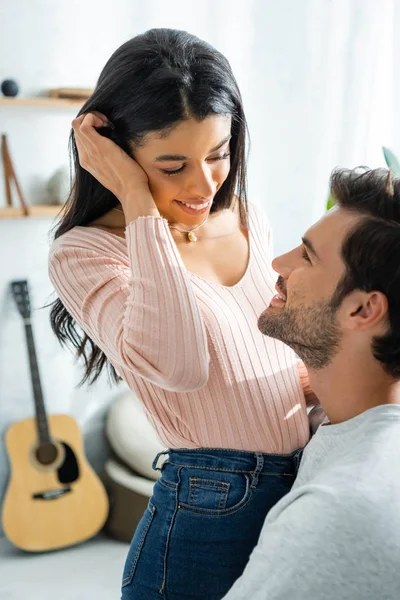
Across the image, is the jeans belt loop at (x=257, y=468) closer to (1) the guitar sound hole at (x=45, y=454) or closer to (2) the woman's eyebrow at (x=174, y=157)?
(2) the woman's eyebrow at (x=174, y=157)

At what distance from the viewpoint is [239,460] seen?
4.23ft

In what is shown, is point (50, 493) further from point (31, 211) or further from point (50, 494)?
point (31, 211)

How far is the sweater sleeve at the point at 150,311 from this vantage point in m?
1.21

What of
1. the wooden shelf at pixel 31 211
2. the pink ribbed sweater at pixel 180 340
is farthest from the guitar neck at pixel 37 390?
the pink ribbed sweater at pixel 180 340

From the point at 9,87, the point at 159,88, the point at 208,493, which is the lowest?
the point at 208,493

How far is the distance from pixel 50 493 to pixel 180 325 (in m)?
2.27

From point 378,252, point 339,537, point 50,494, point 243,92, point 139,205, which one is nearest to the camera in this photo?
point 339,537

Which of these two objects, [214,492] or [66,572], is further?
[66,572]

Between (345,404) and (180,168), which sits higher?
(180,168)

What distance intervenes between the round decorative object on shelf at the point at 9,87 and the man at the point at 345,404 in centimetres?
218

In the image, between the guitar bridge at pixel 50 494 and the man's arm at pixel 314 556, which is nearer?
the man's arm at pixel 314 556

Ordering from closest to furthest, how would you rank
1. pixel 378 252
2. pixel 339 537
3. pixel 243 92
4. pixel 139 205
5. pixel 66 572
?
pixel 339 537, pixel 378 252, pixel 139 205, pixel 66 572, pixel 243 92

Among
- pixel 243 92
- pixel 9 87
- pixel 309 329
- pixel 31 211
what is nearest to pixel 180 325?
pixel 309 329

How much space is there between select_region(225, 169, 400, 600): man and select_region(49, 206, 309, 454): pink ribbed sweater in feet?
0.25
